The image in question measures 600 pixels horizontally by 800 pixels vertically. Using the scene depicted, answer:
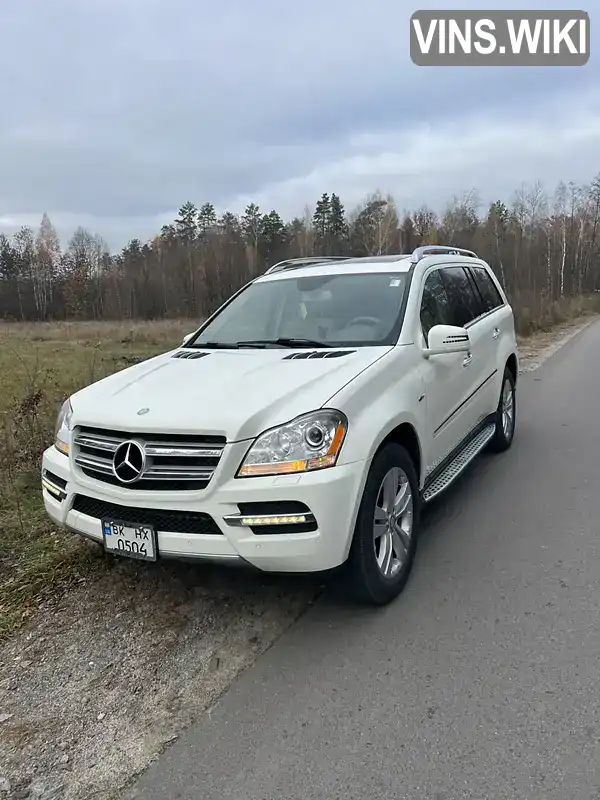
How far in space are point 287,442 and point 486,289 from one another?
4.03 meters

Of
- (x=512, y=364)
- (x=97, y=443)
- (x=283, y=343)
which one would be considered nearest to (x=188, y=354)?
(x=283, y=343)

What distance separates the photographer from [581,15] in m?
11.4

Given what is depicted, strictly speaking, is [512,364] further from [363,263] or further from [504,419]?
[363,263]

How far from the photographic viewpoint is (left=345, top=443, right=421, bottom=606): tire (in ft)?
10.3

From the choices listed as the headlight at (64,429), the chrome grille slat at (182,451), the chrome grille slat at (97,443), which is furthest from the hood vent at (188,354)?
the chrome grille slat at (182,451)

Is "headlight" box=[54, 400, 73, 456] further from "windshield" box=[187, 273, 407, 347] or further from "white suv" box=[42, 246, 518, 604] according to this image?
"windshield" box=[187, 273, 407, 347]

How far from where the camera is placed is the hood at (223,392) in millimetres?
2991

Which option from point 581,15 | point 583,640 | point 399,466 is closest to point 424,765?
point 583,640

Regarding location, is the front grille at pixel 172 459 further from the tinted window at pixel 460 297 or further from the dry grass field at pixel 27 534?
the tinted window at pixel 460 297

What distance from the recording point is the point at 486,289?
20.6ft

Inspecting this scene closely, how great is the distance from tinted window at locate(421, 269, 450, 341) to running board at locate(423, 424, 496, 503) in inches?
38.9

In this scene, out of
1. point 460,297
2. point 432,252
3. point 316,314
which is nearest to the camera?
Result: point 316,314

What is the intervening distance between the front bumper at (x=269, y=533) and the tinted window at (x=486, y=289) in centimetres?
358

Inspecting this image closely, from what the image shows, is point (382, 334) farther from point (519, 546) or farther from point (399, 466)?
point (519, 546)
